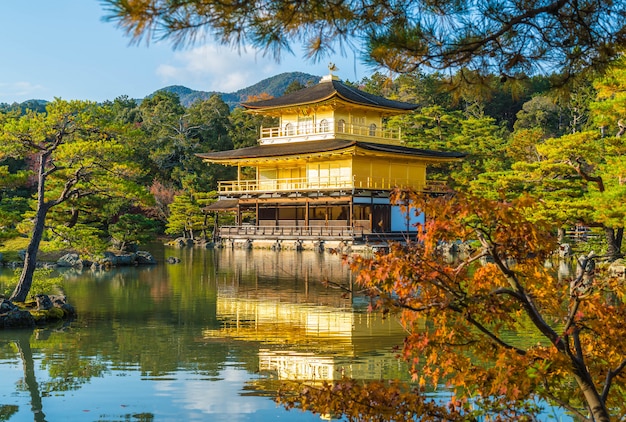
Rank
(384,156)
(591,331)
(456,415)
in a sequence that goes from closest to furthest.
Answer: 1. (456,415)
2. (591,331)
3. (384,156)

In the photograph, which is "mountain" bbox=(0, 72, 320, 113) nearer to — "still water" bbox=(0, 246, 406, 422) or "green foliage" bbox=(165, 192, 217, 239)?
"green foliage" bbox=(165, 192, 217, 239)

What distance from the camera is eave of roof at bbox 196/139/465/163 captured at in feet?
102

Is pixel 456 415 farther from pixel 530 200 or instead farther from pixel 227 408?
pixel 227 408

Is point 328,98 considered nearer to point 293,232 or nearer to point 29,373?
point 293,232

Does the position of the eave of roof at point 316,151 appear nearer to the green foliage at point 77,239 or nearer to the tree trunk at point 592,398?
the green foliage at point 77,239

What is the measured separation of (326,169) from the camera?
110 ft

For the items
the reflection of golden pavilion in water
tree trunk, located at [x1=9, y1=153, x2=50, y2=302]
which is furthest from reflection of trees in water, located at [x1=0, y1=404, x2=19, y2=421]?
tree trunk, located at [x1=9, y1=153, x2=50, y2=302]

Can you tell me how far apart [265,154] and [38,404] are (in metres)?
27.2

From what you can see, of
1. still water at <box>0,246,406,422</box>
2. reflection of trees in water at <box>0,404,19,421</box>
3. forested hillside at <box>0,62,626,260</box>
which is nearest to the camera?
reflection of trees in water at <box>0,404,19,421</box>

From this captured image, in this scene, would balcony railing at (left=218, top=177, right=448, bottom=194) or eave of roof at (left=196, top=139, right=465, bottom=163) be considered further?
eave of roof at (left=196, top=139, right=465, bottom=163)

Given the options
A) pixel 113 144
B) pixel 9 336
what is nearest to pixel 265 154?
pixel 113 144

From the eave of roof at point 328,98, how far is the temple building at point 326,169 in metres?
0.05

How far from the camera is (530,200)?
4.44m

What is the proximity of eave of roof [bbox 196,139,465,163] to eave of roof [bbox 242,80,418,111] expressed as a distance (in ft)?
6.25
